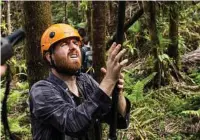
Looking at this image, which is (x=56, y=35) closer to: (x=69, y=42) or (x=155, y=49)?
(x=69, y=42)

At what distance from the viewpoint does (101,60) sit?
25.1ft

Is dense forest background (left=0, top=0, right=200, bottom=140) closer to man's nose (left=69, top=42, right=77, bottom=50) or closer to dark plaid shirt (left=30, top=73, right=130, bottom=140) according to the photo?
man's nose (left=69, top=42, right=77, bottom=50)

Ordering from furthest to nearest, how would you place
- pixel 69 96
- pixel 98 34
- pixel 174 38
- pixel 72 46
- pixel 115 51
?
pixel 174 38
pixel 98 34
pixel 72 46
pixel 69 96
pixel 115 51

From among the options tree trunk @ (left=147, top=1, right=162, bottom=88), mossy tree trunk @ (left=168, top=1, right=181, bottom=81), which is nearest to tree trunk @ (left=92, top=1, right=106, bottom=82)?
tree trunk @ (left=147, top=1, right=162, bottom=88)

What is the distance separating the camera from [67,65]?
140 inches

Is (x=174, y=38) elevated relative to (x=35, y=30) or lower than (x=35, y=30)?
lower

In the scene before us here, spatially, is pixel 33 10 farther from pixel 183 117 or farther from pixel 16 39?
pixel 183 117

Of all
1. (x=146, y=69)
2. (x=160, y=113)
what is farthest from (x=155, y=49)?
(x=160, y=113)

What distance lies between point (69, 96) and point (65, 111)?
0.29 meters

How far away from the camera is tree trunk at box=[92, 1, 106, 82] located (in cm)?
757

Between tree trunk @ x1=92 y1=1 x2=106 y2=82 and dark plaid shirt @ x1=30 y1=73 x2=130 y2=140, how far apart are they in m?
3.88

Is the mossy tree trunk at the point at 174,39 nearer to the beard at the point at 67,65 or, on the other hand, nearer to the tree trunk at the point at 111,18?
the tree trunk at the point at 111,18

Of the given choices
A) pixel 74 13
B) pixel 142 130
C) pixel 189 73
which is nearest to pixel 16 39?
pixel 142 130

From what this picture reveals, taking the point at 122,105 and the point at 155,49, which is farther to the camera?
the point at 155,49
